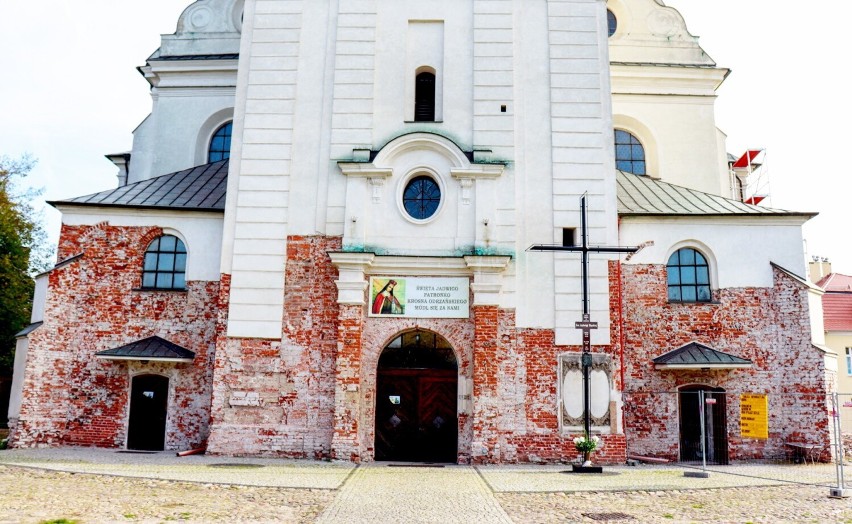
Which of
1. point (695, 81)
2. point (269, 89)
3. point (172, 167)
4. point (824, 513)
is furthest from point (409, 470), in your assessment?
point (695, 81)

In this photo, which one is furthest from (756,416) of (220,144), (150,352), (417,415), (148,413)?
(220,144)

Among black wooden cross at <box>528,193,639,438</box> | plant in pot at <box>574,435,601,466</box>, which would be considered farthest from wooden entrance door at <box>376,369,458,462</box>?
black wooden cross at <box>528,193,639,438</box>

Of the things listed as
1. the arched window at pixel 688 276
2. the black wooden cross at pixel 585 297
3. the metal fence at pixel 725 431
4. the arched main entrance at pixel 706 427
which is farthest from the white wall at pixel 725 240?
the metal fence at pixel 725 431

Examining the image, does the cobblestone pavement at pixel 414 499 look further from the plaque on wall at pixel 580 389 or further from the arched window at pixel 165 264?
the arched window at pixel 165 264

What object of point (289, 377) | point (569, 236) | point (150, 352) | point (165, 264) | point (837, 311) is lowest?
point (289, 377)

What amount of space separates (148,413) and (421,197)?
336 inches

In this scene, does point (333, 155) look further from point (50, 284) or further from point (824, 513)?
point (824, 513)

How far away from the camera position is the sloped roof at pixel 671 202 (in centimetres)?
1836

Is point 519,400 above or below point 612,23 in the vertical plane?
below

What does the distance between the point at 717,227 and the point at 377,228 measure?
28.3 feet

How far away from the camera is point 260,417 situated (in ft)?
53.8

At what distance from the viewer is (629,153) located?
22.5 metres

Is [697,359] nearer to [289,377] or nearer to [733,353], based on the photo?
[733,353]

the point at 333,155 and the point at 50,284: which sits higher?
the point at 333,155
